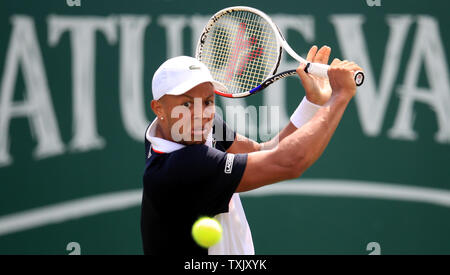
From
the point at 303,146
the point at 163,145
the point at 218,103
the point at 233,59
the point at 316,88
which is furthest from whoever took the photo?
the point at 218,103

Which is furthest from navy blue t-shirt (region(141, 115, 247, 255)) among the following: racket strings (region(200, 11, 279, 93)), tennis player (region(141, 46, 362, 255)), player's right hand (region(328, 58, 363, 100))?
racket strings (region(200, 11, 279, 93))

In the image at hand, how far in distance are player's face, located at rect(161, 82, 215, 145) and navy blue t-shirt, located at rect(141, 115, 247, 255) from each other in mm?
93

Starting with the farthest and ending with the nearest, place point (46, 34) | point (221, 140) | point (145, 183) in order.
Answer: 1. point (46, 34)
2. point (221, 140)
3. point (145, 183)

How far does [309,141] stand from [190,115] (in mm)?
521

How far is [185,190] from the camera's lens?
2.54 meters

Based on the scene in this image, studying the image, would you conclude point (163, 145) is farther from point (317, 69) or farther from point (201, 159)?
point (317, 69)

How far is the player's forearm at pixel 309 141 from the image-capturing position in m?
2.40

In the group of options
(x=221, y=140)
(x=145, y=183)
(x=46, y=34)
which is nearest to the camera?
(x=145, y=183)

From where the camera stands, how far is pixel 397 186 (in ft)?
15.8

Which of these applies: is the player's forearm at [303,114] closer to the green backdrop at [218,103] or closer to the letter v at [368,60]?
the green backdrop at [218,103]

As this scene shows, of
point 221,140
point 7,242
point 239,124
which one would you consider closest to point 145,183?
point 221,140

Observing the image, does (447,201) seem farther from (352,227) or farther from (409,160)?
(352,227)

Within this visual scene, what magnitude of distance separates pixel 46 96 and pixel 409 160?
2.76 meters

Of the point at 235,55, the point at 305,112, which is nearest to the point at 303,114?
the point at 305,112
